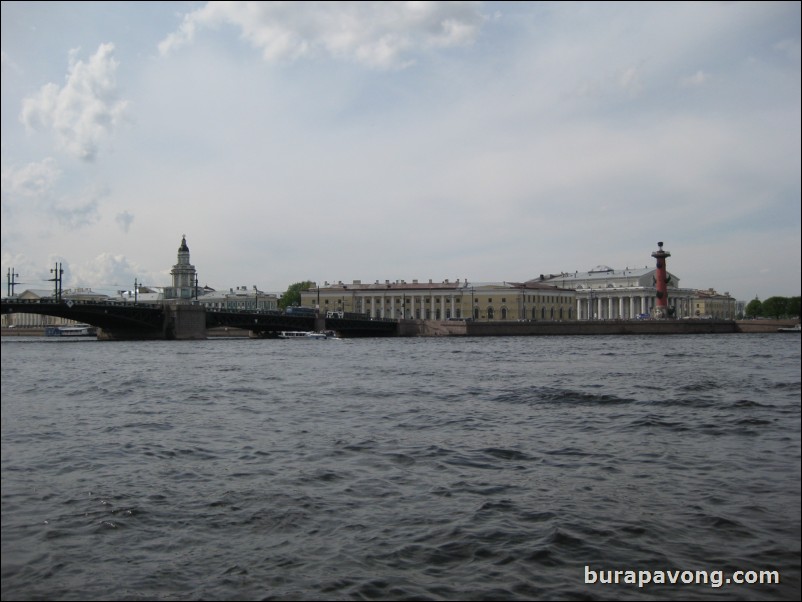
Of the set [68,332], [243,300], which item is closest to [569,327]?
[68,332]

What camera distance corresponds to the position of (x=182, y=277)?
11406 cm

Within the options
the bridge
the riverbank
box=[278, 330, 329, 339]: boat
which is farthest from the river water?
the riverbank

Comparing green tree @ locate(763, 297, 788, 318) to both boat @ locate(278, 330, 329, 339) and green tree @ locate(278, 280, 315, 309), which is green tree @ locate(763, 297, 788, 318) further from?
green tree @ locate(278, 280, 315, 309)

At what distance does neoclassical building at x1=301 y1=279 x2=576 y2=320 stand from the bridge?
2192cm

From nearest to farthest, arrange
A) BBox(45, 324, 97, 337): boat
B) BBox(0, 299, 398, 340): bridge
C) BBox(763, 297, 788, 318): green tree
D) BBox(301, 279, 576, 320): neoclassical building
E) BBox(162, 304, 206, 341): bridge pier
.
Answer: BBox(763, 297, 788, 318): green tree < BBox(0, 299, 398, 340): bridge < BBox(162, 304, 206, 341): bridge pier < BBox(45, 324, 97, 337): boat < BBox(301, 279, 576, 320): neoclassical building

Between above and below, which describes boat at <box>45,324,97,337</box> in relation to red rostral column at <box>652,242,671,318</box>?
below

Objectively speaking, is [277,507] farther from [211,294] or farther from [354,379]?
[211,294]

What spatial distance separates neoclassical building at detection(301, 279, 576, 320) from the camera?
8681 centimetres

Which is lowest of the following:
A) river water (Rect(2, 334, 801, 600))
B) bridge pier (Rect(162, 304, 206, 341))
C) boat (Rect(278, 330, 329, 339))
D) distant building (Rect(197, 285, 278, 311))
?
river water (Rect(2, 334, 801, 600))

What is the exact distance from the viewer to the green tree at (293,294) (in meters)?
103

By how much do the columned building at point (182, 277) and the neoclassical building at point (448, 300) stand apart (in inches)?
972

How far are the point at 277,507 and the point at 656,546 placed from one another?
10.1 feet

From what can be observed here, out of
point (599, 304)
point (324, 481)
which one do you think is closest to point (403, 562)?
point (324, 481)

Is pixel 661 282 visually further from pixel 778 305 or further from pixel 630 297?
pixel 778 305
